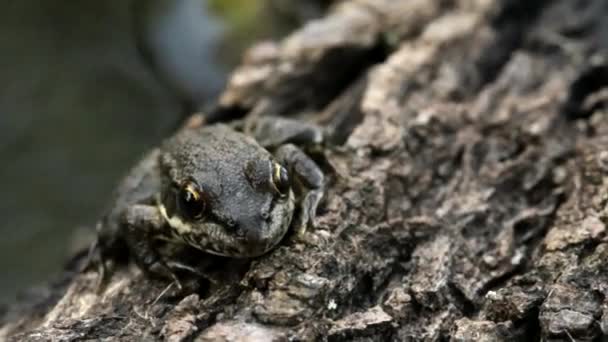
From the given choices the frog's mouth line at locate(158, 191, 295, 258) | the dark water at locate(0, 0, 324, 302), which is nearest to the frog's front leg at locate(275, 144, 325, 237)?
the frog's mouth line at locate(158, 191, 295, 258)

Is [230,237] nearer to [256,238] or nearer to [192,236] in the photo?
[256,238]

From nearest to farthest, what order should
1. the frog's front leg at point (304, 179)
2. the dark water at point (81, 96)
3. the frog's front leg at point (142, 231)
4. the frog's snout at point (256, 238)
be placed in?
the frog's snout at point (256, 238), the frog's front leg at point (304, 179), the frog's front leg at point (142, 231), the dark water at point (81, 96)

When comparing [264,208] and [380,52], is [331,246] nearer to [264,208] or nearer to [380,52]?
[264,208]

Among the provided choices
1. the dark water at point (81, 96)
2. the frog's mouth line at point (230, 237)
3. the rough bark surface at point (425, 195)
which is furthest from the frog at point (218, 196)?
the dark water at point (81, 96)

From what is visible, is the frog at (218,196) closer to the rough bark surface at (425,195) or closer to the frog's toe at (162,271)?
the frog's toe at (162,271)

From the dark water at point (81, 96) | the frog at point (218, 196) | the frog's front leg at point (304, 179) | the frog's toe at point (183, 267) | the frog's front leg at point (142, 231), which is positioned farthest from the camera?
the dark water at point (81, 96)

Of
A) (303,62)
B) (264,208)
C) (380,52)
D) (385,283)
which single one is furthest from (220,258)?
(380,52)

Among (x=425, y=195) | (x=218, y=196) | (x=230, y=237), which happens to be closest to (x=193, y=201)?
Answer: (x=218, y=196)
